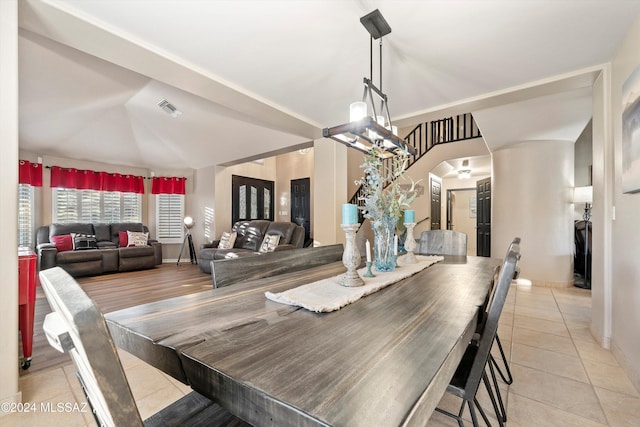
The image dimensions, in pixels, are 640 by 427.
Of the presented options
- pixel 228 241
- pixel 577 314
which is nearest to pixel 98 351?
pixel 577 314

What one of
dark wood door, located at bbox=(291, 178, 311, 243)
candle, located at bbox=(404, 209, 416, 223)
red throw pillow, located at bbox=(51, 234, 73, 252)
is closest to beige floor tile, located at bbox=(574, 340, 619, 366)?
candle, located at bbox=(404, 209, 416, 223)

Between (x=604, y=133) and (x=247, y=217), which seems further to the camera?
(x=247, y=217)

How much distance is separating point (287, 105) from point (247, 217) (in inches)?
179

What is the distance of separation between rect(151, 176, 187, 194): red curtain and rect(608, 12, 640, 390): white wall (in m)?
7.40

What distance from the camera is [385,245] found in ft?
6.27

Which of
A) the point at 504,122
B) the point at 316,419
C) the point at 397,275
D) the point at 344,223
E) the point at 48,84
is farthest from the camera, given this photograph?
the point at 504,122

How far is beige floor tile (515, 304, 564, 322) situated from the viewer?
305 cm

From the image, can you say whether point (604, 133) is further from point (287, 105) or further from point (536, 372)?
→ point (287, 105)

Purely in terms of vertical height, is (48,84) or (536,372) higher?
(48,84)

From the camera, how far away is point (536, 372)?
1.99 meters

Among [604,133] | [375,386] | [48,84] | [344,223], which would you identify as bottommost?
[375,386]

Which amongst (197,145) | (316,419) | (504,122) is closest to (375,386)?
(316,419)

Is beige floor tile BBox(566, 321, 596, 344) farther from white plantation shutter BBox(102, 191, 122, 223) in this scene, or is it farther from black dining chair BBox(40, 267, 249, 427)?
white plantation shutter BBox(102, 191, 122, 223)

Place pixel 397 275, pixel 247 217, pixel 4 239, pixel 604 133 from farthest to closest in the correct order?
pixel 247 217, pixel 604 133, pixel 397 275, pixel 4 239
